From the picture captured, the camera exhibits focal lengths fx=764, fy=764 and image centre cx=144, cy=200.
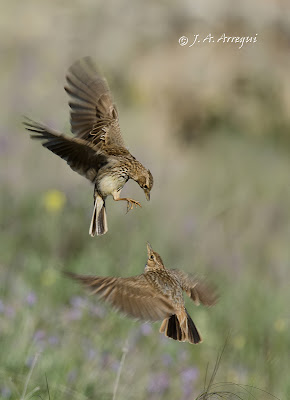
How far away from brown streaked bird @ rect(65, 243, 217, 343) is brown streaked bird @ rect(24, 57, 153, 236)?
192 millimetres

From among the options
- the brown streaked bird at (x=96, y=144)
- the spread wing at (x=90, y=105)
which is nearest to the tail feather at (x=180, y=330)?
the brown streaked bird at (x=96, y=144)

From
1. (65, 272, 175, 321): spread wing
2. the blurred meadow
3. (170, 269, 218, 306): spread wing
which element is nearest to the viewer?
(65, 272, 175, 321): spread wing

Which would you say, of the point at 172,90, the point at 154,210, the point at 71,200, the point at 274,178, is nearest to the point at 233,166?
the point at 274,178

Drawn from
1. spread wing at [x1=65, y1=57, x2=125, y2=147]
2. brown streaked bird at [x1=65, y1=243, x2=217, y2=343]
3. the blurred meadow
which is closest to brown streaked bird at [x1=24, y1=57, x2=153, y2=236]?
spread wing at [x1=65, y1=57, x2=125, y2=147]

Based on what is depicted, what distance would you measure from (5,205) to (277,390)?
2991 mm

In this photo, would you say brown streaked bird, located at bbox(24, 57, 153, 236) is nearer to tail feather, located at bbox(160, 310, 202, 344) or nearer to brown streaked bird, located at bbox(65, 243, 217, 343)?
brown streaked bird, located at bbox(65, 243, 217, 343)

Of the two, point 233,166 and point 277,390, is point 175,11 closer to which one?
point 233,166

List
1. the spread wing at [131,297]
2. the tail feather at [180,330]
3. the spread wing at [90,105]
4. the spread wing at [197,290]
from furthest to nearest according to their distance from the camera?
1. the spread wing at [90,105]
2. the spread wing at [197,290]
3. the tail feather at [180,330]
4. the spread wing at [131,297]

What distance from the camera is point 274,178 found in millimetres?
9445

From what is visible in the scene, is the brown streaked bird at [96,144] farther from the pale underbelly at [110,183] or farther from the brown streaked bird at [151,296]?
the brown streaked bird at [151,296]

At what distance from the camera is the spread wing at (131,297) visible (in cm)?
183

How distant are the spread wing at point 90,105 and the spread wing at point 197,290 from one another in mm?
454

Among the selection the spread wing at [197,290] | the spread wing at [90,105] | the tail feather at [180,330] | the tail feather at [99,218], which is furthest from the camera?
the spread wing at [90,105]

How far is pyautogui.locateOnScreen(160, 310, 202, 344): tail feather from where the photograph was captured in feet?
6.63
